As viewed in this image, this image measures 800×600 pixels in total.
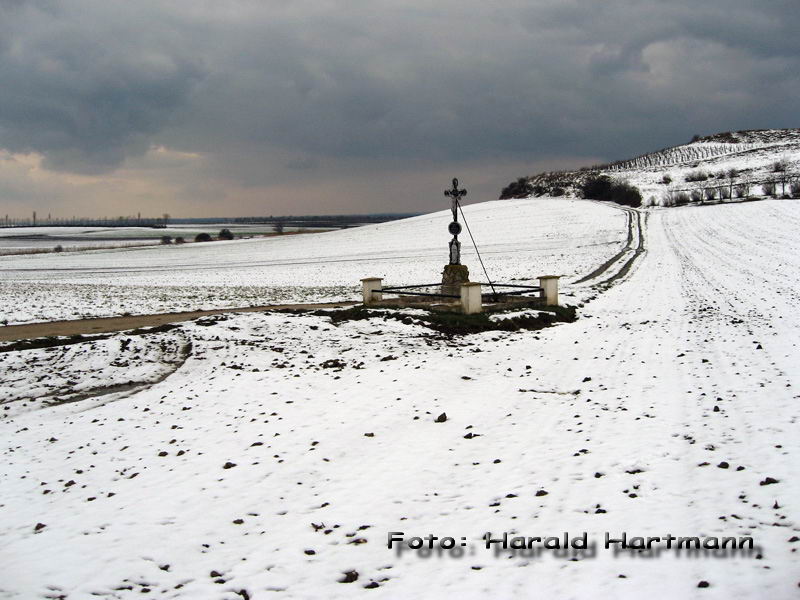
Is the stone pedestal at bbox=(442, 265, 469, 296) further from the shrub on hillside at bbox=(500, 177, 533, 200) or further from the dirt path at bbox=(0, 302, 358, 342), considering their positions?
the shrub on hillside at bbox=(500, 177, 533, 200)

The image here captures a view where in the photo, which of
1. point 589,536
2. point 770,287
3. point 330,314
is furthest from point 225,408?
point 770,287

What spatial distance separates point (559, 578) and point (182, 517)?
4228 millimetres

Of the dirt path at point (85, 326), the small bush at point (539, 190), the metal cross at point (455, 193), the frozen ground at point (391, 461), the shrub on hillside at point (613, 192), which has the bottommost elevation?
the frozen ground at point (391, 461)

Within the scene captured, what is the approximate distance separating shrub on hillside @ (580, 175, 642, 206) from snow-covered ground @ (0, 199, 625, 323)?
Result: 42.1 ft

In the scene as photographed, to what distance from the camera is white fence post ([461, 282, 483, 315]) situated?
18783 millimetres

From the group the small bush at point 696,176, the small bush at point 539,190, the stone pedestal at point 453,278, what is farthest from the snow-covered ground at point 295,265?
the small bush at point 696,176

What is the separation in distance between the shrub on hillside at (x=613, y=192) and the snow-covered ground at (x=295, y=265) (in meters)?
12.8

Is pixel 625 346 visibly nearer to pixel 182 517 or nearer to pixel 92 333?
pixel 182 517

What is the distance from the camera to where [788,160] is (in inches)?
4564

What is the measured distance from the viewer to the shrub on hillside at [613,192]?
313 feet

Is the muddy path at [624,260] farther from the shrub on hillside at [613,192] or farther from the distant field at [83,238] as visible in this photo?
the distant field at [83,238]

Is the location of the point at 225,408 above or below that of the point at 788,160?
below

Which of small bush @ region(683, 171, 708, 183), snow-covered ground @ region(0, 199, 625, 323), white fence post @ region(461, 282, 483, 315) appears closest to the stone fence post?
white fence post @ region(461, 282, 483, 315)

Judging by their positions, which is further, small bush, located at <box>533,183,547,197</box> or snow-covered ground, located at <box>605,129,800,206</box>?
small bush, located at <box>533,183,547,197</box>
